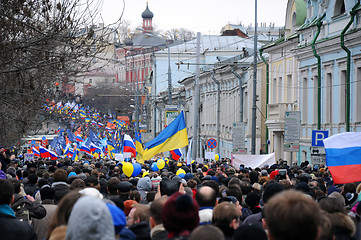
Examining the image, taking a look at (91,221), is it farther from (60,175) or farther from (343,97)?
(343,97)

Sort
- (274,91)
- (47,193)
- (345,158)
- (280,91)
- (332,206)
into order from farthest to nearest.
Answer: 1. (274,91)
2. (280,91)
3. (345,158)
4. (47,193)
5. (332,206)

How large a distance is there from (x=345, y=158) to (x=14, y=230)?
19.1 ft

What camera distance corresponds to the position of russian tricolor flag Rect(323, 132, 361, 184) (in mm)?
11625

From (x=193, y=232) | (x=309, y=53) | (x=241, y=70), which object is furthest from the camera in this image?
(x=241, y=70)

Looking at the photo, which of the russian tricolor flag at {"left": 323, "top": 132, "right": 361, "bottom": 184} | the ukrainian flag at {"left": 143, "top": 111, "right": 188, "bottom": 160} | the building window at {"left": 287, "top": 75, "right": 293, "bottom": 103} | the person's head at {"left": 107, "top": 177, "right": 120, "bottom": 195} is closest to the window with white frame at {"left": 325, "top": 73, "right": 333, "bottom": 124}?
the building window at {"left": 287, "top": 75, "right": 293, "bottom": 103}

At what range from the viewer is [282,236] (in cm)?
450

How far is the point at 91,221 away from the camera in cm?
Answer: 464

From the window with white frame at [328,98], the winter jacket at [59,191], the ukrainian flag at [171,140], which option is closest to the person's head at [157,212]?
the winter jacket at [59,191]

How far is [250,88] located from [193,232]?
42573mm

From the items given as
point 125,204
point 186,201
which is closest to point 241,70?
point 125,204

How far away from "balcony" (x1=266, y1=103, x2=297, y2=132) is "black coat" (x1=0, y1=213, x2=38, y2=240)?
30.8 meters

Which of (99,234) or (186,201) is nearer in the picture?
(99,234)

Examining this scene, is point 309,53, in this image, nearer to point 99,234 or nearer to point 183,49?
point 99,234

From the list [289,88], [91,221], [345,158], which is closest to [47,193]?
[345,158]
